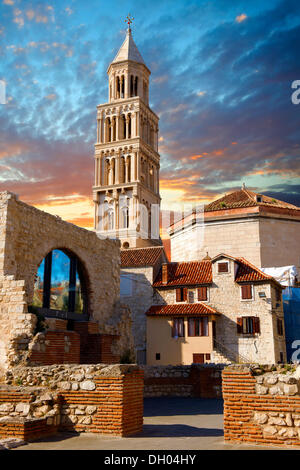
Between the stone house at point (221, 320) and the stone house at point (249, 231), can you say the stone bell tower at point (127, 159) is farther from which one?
the stone house at point (221, 320)

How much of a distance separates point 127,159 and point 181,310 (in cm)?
3419

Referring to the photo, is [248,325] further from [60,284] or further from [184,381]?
[60,284]

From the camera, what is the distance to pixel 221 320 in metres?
28.6

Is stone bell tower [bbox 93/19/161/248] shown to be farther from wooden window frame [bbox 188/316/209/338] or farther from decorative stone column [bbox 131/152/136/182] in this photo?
wooden window frame [bbox 188/316/209/338]

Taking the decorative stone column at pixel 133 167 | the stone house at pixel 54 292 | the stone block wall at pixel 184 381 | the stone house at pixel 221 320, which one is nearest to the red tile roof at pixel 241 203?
the stone house at pixel 221 320

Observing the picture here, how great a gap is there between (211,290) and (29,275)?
16564 mm

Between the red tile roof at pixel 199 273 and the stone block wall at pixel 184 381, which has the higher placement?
the red tile roof at pixel 199 273

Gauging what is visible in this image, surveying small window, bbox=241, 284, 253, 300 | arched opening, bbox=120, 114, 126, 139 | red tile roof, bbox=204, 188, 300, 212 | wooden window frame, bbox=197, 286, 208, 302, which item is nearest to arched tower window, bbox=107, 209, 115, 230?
arched opening, bbox=120, 114, 126, 139

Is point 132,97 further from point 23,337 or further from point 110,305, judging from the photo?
point 23,337

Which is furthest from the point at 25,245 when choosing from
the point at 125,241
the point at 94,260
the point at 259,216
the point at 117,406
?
the point at 125,241

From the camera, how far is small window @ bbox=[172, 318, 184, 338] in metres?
27.8

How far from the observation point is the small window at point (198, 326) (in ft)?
90.0

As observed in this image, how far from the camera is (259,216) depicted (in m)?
37.3

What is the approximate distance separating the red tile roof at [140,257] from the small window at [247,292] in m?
6.88
